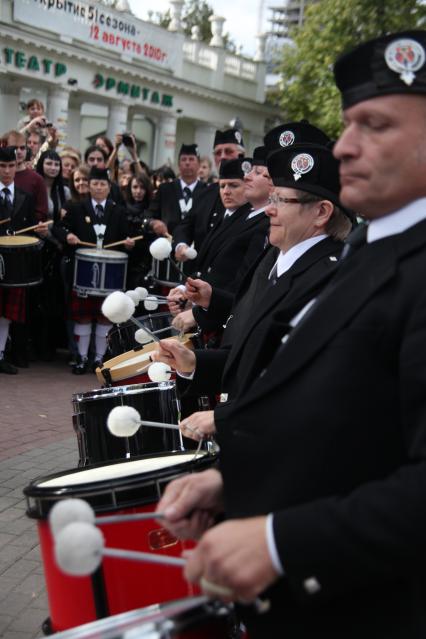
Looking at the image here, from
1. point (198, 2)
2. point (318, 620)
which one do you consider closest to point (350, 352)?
point (318, 620)

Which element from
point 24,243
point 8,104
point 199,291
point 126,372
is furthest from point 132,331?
point 8,104

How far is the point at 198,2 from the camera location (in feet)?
182

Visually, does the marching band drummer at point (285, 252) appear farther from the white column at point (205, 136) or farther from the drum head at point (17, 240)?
the white column at point (205, 136)

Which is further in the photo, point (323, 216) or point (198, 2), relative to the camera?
point (198, 2)

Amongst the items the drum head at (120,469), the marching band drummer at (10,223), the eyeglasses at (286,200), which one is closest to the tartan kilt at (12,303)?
the marching band drummer at (10,223)

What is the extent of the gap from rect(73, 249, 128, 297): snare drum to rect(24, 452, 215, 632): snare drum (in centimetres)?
718

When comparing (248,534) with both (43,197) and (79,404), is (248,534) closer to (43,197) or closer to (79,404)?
(79,404)

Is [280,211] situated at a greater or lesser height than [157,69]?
lesser

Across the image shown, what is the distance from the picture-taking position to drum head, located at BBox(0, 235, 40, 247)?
30.3ft

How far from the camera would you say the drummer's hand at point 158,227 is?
10264 millimetres

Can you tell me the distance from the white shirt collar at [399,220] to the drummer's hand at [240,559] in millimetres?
583

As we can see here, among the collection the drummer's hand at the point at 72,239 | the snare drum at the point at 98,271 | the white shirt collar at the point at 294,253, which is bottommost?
the snare drum at the point at 98,271

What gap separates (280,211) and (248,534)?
1.89 meters

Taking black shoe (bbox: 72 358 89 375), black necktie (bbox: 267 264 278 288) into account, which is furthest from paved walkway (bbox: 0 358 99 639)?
black necktie (bbox: 267 264 278 288)
